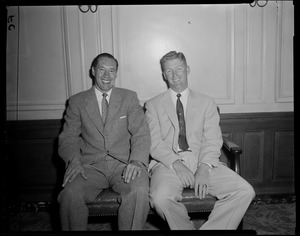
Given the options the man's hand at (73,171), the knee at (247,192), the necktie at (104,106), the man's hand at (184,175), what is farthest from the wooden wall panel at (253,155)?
the man's hand at (73,171)

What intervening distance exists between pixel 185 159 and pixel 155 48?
3.72 feet

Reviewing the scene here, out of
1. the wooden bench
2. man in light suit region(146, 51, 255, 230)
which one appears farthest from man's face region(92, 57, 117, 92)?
the wooden bench

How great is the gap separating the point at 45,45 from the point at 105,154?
1.27 meters

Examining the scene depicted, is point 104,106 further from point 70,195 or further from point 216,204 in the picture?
point 216,204

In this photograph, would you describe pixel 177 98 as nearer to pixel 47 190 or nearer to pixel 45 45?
pixel 45 45

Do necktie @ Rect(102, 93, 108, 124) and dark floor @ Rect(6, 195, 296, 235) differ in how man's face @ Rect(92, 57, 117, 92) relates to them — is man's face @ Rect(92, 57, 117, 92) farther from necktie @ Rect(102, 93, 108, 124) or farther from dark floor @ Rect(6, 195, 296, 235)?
dark floor @ Rect(6, 195, 296, 235)

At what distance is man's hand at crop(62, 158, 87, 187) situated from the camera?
1.84 m

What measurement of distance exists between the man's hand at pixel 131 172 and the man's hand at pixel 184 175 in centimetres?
28

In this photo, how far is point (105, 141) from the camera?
2.08 metres

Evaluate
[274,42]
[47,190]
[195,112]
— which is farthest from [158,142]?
[274,42]

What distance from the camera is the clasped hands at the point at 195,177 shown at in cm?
185

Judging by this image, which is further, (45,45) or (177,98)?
(45,45)
